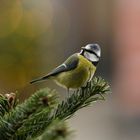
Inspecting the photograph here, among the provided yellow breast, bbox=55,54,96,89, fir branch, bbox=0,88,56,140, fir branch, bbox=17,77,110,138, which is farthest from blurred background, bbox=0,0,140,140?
fir branch, bbox=0,88,56,140

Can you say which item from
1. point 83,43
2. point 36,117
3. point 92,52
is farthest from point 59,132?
point 83,43

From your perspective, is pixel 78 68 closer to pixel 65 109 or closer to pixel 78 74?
pixel 78 74

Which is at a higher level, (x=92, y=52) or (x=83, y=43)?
(x=92, y=52)

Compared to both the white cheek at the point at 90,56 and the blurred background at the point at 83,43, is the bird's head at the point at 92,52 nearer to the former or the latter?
the white cheek at the point at 90,56

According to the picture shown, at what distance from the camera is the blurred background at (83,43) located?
3984mm

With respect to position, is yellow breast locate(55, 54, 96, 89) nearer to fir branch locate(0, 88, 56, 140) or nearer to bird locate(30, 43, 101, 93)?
bird locate(30, 43, 101, 93)

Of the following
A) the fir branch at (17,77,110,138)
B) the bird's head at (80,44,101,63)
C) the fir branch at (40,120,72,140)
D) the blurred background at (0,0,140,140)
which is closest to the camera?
the fir branch at (40,120,72,140)

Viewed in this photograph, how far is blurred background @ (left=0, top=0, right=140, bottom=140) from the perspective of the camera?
13.1ft

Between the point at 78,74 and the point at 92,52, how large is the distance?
7cm

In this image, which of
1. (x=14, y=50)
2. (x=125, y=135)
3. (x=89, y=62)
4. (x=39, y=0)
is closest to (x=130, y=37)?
(x=39, y=0)

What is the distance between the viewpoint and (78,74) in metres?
1.20

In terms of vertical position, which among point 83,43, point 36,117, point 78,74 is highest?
point 36,117

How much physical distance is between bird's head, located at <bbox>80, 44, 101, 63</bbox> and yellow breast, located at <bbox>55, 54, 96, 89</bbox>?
1 centimetres

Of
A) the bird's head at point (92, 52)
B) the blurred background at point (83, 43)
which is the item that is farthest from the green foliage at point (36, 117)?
the blurred background at point (83, 43)
